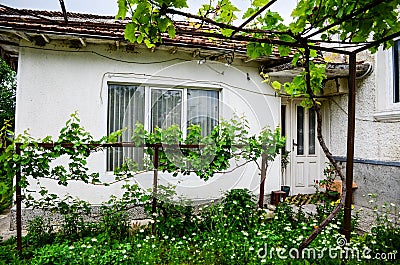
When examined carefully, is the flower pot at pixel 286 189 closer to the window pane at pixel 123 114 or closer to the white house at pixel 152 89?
the white house at pixel 152 89

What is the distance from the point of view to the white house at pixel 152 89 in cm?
494

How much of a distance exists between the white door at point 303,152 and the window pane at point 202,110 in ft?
6.68

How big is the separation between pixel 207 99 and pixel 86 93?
2217 millimetres

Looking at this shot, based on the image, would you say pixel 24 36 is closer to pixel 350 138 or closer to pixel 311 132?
pixel 350 138

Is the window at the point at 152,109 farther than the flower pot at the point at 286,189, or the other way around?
the flower pot at the point at 286,189

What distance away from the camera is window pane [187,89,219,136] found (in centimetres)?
579

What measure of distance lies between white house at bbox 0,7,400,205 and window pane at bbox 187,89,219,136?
0.06ft

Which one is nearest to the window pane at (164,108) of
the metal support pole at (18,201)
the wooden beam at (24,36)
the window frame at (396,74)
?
the wooden beam at (24,36)

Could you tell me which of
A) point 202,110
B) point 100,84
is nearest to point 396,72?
point 202,110

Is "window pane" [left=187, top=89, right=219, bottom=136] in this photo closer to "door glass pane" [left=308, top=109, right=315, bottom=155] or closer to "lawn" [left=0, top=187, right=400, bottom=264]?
"lawn" [left=0, top=187, right=400, bottom=264]

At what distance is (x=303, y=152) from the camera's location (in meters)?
6.95

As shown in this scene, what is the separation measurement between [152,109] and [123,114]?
0.53 m

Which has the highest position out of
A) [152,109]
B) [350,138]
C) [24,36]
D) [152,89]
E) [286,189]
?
[24,36]

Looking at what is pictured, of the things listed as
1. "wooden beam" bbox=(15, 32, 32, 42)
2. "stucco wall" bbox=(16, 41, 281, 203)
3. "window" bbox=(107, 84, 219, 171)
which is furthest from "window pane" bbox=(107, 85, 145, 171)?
"wooden beam" bbox=(15, 32, 32, 42)
